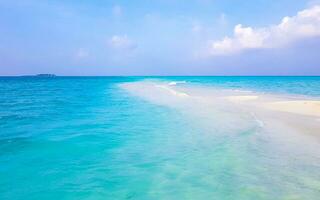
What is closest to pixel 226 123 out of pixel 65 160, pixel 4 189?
pixel 65 160

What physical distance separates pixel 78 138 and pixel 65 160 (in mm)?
2737

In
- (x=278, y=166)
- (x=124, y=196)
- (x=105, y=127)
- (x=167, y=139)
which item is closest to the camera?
(x=124, y=196)

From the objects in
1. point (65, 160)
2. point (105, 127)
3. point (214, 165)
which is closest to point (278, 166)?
point (214, 165)

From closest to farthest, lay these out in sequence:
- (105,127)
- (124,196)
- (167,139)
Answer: (124,196) < (167,139) < (105,127)

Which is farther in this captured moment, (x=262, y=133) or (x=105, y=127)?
(x=105, y=127)

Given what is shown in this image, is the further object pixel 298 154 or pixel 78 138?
pixel 78 138

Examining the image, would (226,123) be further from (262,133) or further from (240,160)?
(240,160)

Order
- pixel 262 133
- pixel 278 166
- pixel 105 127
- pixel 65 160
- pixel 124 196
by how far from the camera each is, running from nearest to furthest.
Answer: pixel 124 196, pixel 278 166, pixel 65 160, pixel 262 133, pixel 105 127

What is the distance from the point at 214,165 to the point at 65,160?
4084 mm

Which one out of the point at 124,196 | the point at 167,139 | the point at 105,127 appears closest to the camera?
the point at 124,196

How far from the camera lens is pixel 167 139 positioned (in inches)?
416

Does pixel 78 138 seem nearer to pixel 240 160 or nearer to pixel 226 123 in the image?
pixel 240 160

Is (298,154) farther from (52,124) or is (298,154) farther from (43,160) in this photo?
(52,124)

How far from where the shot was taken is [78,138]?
10633 millimetres
